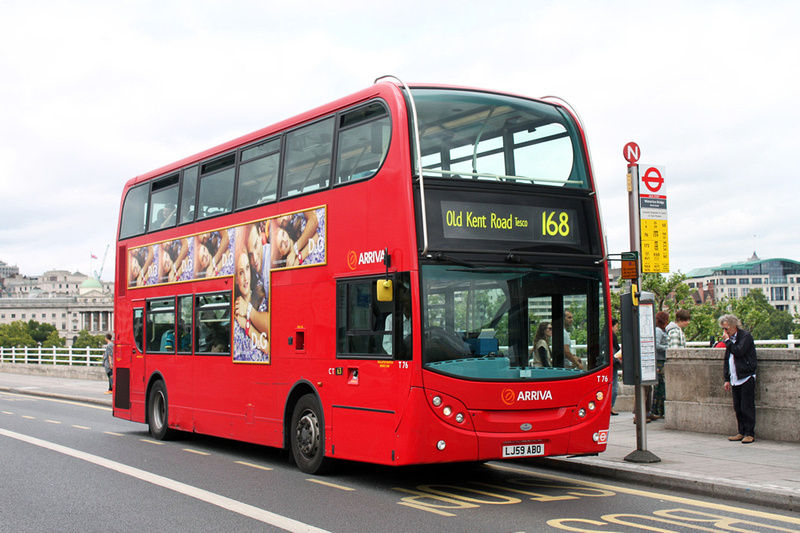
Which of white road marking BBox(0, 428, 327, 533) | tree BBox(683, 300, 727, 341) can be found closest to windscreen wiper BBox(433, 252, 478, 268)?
white road marking BBox(0, 428, 327, 533)

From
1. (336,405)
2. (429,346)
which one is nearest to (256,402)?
(336,405)

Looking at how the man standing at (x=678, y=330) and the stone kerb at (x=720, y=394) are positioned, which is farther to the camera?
the man standing at (x=678, y=330)

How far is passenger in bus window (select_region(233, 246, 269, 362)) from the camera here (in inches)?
469

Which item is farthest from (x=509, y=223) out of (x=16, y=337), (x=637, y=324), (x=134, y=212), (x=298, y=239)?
(x=16, y=337)

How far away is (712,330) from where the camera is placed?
81562 millimetres

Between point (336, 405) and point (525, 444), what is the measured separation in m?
2.17

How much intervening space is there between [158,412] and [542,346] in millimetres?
8325

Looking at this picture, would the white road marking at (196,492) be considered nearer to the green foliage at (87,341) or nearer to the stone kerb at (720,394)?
the stone kerb at (720,394)

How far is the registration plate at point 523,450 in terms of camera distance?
901cm

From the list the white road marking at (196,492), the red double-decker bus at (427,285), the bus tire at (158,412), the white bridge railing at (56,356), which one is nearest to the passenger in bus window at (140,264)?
the bus tire at (158,412)

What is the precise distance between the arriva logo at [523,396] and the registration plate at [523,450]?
442 mm

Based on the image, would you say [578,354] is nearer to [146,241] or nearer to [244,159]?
[244,159]

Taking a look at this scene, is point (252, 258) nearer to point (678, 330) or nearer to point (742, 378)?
point (742, 378)

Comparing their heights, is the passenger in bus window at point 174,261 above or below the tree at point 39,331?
→ above
